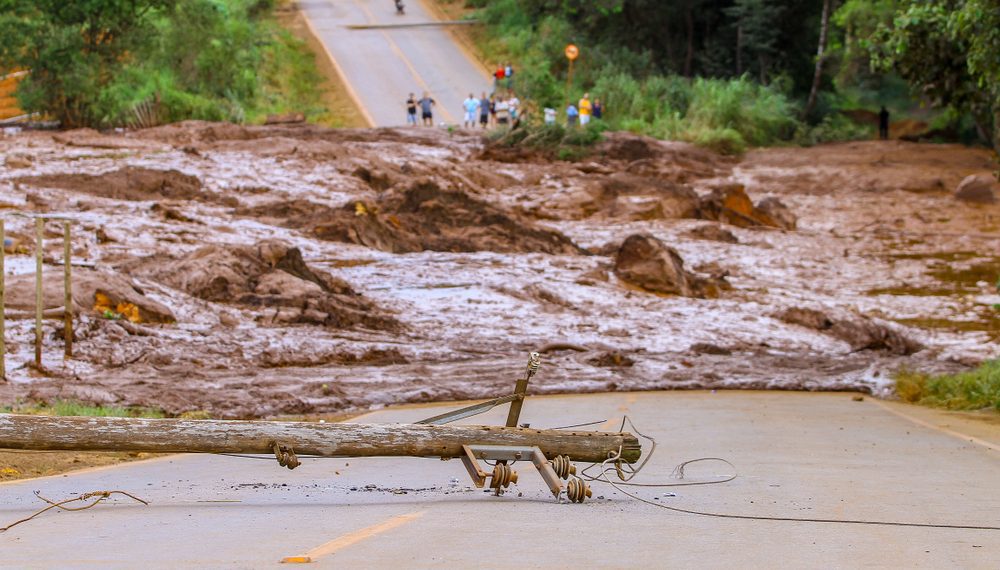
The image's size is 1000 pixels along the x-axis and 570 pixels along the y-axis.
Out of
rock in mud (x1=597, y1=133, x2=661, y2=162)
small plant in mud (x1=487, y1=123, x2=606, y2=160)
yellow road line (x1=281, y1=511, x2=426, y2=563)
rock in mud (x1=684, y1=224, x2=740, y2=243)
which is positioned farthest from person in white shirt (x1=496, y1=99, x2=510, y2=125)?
yellow road line (x1=281, y1=511, x2=426, y2=563)

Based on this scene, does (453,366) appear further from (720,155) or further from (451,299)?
(720,155)

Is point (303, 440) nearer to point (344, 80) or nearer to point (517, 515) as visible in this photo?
point (517, 515)

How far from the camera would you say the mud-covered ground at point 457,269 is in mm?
16094

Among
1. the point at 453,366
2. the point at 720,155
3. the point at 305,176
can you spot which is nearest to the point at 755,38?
the point at 720,155

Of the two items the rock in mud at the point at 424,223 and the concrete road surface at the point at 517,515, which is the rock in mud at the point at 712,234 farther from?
the concrete road surface at the point at 517,515

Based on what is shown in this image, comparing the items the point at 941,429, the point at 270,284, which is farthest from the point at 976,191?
the point at 941,429

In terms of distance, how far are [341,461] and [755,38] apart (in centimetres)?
5098

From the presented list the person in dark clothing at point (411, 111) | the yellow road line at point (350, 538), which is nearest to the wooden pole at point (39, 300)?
the yellow road line at point (350, 538)

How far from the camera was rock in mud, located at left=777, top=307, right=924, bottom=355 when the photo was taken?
65.4ft

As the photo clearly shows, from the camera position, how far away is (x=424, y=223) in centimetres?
2942

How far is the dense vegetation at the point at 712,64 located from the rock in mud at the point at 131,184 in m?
22.5

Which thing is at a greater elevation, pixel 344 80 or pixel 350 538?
pixel 344 80

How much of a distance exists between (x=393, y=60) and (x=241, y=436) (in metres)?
53.9

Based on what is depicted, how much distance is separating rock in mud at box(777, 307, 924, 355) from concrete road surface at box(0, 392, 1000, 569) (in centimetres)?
884
